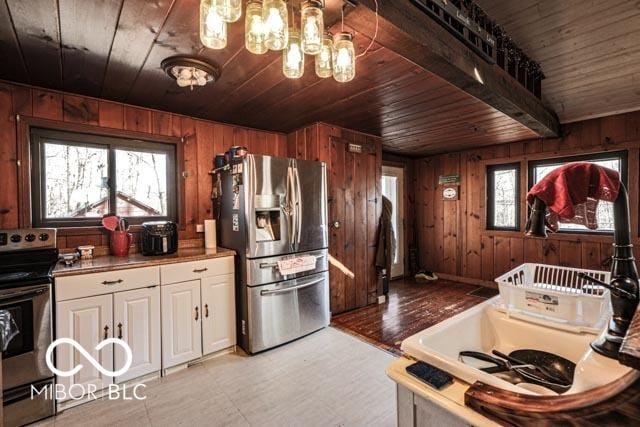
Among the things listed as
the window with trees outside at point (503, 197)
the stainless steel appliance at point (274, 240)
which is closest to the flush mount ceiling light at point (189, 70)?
the stainless steel appliance at point (274, 240)

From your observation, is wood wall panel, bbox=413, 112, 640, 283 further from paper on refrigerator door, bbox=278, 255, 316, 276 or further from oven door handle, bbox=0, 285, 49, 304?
oven door handle, bbox=0, 285, 49, 304

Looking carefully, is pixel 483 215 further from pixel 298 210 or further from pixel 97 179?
pixel 97 179

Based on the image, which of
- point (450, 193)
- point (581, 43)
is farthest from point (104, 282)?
point (450, 193)

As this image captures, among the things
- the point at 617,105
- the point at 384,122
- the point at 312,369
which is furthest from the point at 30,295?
the point at 617,105

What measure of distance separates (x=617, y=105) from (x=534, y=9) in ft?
7.34

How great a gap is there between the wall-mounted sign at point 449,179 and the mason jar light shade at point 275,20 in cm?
439

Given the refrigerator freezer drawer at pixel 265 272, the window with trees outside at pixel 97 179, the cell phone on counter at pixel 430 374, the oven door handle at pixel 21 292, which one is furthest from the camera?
the refrigerator freezer drawer at pixel 265 272

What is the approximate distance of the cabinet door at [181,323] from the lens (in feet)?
7.32

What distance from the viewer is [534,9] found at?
1.85m

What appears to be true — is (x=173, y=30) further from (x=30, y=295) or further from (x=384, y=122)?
(x=384, y=122)

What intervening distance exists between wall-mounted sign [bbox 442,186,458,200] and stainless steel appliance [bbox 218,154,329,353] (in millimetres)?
2846

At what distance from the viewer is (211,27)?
1169 mm

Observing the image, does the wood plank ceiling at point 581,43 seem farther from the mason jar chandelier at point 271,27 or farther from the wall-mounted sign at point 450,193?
the wall-mounted sign at point 450,193

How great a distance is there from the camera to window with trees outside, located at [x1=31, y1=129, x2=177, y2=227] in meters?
2.36
